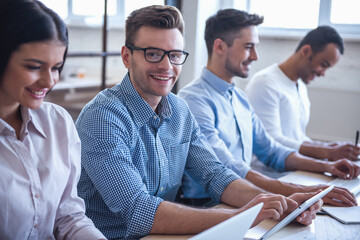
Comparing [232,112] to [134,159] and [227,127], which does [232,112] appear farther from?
[134,159]

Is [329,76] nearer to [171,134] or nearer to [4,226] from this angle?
[171,134]

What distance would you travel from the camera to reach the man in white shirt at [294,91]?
236cm

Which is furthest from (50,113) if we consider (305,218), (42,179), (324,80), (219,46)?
(324,80)

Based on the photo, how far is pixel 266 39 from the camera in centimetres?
364

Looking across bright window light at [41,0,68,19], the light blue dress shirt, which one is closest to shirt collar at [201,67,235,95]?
the light blue dress shirt

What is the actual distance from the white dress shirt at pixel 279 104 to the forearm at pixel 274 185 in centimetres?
69

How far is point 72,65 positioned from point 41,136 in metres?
1.53

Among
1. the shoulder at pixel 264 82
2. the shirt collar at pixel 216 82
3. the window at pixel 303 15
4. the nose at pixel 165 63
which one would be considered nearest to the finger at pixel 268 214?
the nose at pixel 165 63

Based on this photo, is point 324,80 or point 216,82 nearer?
point 216,82

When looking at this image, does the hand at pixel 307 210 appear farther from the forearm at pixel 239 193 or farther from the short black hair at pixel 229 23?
the short black hair at pixel 229 23

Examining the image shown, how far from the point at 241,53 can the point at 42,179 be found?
142cm

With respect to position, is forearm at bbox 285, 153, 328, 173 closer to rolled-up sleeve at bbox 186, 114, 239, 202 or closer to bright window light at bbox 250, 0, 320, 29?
rolled-up sleeve at bbox 186, 114, 239, 202

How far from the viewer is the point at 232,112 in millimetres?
2074

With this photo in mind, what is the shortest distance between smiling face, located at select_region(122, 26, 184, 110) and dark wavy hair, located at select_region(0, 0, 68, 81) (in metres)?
0.53
